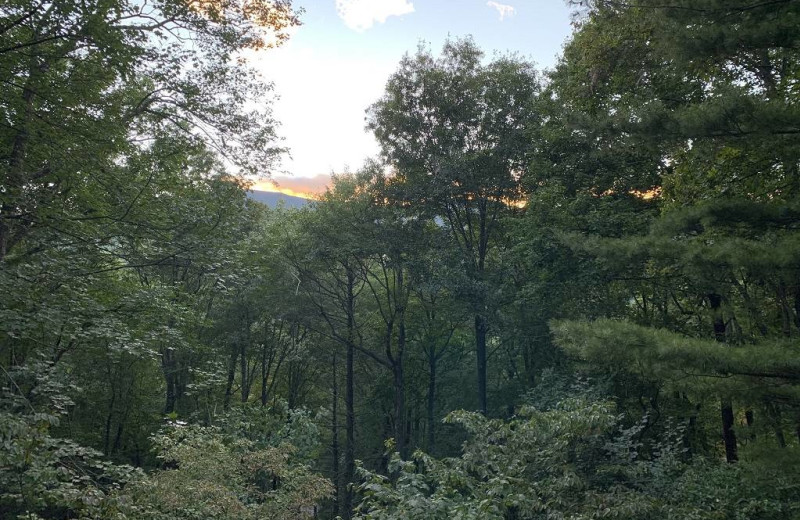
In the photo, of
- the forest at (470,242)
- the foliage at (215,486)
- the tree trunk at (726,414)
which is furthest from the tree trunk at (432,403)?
the foliage at (215,486)

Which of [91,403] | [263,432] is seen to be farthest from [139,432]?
[263,432]

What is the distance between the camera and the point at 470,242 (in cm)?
1902

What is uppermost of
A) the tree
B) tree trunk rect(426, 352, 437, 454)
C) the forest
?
the tree

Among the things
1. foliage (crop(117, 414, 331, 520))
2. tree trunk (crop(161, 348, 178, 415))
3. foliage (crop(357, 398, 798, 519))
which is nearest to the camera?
foliage (crop(357, 398, 798, 519))

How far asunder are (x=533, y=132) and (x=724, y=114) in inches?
401

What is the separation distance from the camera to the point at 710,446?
17000 millimetres

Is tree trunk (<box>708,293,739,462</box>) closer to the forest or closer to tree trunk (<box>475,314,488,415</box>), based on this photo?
the forest

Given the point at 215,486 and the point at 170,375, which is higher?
the point at 215,486

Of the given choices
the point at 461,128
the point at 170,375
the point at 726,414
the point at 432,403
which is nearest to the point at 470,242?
the point at 461,128

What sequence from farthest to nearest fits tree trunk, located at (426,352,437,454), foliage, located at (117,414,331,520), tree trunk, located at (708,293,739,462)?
1. tree trunk, located at (426,352,437,454)
2. tree trunk, located at (708,293,739,462)
3. foliage, located at (117,414,331,520)

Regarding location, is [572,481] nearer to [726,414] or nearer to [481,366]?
[726,414]

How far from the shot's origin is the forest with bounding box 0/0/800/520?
564cm

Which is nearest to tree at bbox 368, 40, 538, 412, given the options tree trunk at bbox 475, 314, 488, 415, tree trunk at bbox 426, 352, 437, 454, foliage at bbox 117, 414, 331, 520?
tree trunk at bbox 475, 314, 488, 415

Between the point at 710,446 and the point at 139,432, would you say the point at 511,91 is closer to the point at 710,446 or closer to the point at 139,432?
the point at 710,446
